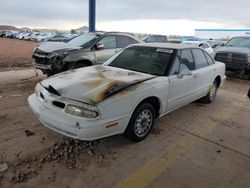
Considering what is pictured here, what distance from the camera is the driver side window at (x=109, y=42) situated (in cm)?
838

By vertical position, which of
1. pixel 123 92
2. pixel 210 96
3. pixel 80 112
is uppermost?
pixel 123 92

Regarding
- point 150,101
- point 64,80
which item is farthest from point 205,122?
point 64,80

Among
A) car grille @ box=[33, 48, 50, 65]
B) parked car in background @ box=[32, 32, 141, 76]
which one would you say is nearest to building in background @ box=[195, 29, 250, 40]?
parked car in background @ box=[32, 32, 141, 76]

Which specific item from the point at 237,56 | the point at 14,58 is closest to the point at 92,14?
the point at 237,56

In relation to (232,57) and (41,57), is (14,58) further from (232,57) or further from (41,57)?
(232,57)

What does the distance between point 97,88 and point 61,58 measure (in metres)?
3.92

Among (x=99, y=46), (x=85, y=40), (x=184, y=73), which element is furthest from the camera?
(x=85, y=40)

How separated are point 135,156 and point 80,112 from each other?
42.0 inches

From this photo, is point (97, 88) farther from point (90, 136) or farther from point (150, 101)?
point (150, 101)

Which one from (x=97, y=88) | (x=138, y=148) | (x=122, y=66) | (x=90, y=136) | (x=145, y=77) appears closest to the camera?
(x=90, y=136)

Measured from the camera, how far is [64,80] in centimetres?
428

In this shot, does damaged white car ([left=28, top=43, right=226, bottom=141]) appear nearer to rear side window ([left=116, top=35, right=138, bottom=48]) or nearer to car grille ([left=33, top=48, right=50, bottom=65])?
car grille ([left=33, top=48, right=50, bottom=65])

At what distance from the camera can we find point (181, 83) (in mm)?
4961

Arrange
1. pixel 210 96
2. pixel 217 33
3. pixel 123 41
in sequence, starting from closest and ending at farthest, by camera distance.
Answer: pixel 210 96 → pixel 123 41 → pixel 217 33
